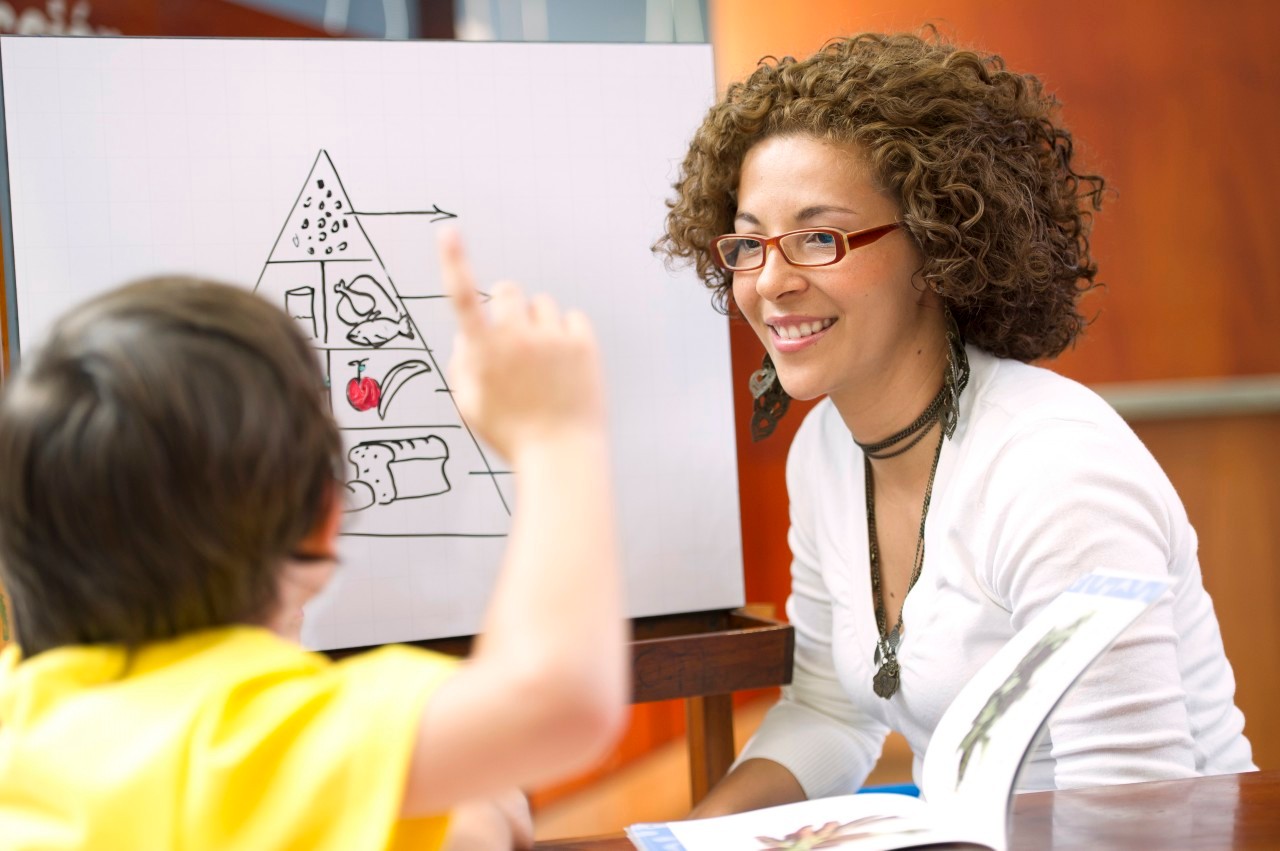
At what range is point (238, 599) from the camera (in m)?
0.58

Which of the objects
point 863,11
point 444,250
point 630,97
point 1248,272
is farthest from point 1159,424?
point 444,250

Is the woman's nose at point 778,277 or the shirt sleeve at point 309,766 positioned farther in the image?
the woman's nose at point 778,277

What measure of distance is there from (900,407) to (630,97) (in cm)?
Result: 55

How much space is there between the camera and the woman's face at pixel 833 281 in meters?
1.34

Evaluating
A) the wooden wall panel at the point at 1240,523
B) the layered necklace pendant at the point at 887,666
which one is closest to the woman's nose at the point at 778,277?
the layered necklace pendant at the point at 887,666

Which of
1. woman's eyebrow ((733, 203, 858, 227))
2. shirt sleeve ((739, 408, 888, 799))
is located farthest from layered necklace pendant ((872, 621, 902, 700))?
woman's eyebrow ((733, 203, 858, 227))

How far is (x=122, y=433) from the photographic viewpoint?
21.5 inches

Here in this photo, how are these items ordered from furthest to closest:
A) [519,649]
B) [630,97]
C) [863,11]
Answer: [863,11], [630,97], [519,649]

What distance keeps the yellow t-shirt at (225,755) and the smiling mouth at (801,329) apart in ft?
2.93

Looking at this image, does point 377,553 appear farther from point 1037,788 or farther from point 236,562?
point 236,562

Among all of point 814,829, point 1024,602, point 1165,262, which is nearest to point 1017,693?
point 814,829

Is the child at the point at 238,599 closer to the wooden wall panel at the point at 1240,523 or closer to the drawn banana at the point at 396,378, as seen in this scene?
the drawn banana at the point at 396,378

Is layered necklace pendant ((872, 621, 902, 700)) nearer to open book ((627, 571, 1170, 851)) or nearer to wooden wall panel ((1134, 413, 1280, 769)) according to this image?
open book ((627, 571, 1170, 851))

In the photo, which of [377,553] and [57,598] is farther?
[377,553]
